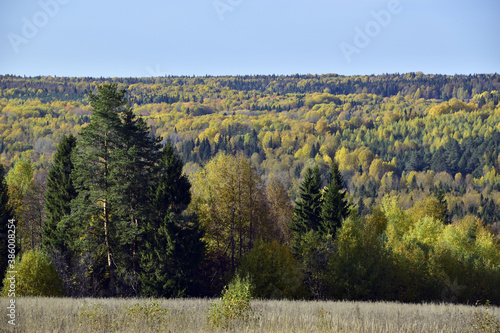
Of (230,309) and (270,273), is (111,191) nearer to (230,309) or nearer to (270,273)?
(270,273)

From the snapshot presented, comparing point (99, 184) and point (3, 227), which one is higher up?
point (99, 184)

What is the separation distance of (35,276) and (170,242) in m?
9.09

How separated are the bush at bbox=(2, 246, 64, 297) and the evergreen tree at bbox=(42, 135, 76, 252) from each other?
5.09 meters

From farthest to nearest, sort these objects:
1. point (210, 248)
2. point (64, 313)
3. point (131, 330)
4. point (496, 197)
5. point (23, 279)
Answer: point (496, 197), point (210, 248), point (23, 279), point (64, 313), point (131, 330)

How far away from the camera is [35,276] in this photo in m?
32.1

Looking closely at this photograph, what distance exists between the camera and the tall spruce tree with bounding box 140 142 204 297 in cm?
3622

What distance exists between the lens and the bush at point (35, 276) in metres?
31.4

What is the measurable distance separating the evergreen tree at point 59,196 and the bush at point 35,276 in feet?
16.7

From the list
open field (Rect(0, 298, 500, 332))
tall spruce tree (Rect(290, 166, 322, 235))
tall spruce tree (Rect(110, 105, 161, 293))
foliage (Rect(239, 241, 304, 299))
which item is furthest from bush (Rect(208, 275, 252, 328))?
tall spruce tree (Rect(290, 166, 322, 235))

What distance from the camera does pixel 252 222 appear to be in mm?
47062

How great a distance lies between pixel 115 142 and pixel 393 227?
4478 centimetres

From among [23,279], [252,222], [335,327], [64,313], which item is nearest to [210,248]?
[252,222]

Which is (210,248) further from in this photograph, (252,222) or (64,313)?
(64,313)

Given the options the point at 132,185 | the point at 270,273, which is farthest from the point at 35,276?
the point at 270,273
